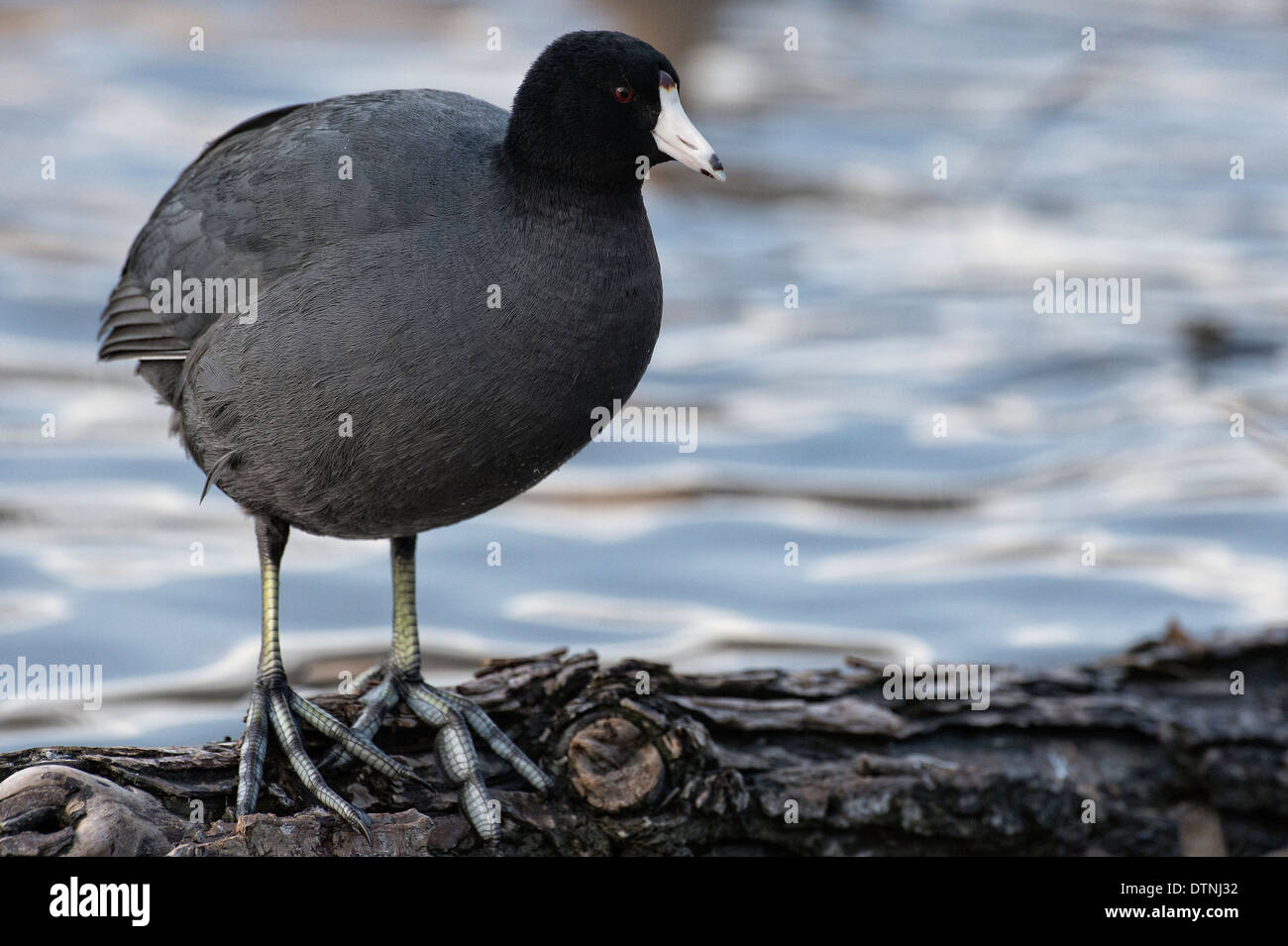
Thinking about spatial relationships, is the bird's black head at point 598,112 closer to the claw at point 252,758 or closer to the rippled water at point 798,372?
the claw at point 252,758

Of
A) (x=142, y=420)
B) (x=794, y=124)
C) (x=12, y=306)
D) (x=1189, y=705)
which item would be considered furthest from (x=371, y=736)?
(x=794, y=124)

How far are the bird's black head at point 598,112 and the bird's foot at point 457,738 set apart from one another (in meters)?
1.33

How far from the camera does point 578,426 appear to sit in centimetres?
350

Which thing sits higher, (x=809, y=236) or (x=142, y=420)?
(x=809, y=236)

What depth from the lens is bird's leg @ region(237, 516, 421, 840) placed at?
133 inches

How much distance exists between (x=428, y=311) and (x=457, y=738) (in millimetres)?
1032

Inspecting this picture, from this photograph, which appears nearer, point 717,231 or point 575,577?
point 575,577

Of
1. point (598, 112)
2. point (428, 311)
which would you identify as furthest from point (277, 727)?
point (598, 112)

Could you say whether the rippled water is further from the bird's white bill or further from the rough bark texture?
the bird's white bill

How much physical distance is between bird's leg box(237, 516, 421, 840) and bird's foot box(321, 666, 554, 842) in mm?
56

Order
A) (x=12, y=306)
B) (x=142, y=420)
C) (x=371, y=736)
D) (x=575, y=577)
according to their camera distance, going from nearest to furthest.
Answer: (x=371, y=736)
(x=575, y=577)
(x=142, y=420)
(x=12, y=306)

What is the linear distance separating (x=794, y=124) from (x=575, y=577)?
626cm

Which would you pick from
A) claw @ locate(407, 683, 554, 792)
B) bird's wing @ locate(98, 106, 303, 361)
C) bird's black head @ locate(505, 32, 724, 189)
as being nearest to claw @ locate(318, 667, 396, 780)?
claw @ locate(407, 683, 554, 792)
